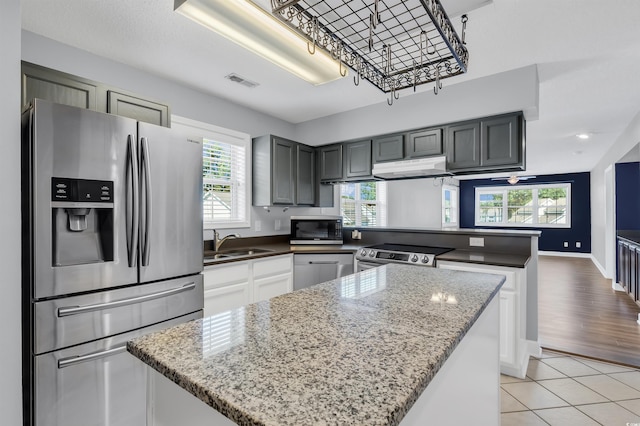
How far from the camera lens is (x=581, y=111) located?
3.82 metres

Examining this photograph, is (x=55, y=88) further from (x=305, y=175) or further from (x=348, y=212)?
(x=348, y=212)

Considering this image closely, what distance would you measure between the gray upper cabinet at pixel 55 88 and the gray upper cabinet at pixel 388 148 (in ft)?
8.81

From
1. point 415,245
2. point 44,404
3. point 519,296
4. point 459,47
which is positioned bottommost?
point 44,404

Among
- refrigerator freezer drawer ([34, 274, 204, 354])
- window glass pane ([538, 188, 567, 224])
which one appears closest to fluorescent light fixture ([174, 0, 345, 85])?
refrigerator freezer drawer ([34, 274, 204, 354])

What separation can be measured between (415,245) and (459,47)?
2592 millimetres

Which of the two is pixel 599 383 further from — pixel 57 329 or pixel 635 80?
pixel 57 329

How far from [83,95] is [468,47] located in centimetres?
273

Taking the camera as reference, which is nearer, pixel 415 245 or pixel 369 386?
pixel 369 386

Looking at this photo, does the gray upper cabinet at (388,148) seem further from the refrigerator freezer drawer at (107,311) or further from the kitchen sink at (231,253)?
the refrigerator freezer drawer at (107,311)

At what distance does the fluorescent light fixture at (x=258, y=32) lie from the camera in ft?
5.21

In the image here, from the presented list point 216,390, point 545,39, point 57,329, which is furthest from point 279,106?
point 216,390

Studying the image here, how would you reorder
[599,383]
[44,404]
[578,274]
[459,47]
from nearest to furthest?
[459,47] < [44,404] < [599,383] < [578,274]

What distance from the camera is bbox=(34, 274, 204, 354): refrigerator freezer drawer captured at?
155cm

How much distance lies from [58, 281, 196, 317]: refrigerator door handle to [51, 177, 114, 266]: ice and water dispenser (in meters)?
0.24
